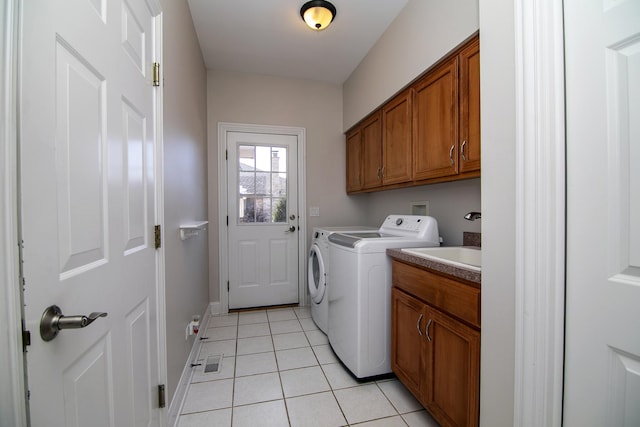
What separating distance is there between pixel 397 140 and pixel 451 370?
160 cm

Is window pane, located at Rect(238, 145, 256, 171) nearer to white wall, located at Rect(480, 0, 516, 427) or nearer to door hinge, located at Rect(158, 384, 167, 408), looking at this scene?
door hinge, located at Rect(158, 384, 167, 408)

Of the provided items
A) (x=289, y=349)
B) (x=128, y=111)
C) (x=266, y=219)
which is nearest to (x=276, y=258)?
(x=266, y=219)

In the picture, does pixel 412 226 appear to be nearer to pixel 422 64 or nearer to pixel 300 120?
pixel 422 64

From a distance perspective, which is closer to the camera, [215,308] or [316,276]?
[316,276]

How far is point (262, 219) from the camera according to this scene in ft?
10.0

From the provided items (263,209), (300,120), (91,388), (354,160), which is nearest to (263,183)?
(263,209)

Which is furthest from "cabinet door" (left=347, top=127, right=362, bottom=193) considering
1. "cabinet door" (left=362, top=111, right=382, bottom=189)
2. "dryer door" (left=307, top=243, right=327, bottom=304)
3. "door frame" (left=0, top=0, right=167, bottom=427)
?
"door frame" (left=0, top=0, right=167, bottom=427)

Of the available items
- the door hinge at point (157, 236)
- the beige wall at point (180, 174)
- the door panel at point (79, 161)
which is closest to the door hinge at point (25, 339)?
the door panel at point (79, 161)

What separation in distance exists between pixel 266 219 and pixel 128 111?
217cm

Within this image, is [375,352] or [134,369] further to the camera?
[375,352]

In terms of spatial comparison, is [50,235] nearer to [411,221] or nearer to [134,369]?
[134,369]

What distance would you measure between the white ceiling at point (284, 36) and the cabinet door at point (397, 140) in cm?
68

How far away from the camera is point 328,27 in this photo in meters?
2.21

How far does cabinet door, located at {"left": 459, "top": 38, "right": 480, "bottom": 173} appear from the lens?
54.4 inches
